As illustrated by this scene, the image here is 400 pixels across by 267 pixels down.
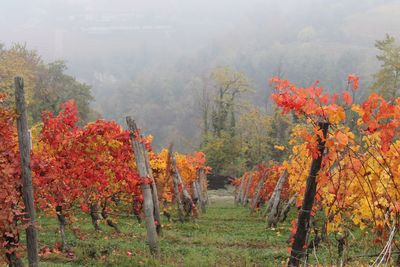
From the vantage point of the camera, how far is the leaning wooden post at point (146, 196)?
10695 mm

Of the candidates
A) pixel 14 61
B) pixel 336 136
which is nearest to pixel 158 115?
pixel 14 61

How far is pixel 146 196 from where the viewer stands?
434 inches

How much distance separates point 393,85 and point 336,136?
49.2 meters

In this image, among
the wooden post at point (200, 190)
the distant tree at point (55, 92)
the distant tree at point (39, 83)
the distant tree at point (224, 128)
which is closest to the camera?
the wooden post at point (200, 190)

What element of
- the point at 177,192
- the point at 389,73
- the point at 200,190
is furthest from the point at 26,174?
the point at 389,73

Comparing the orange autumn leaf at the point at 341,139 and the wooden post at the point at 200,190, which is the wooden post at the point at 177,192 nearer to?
the wooden post at the point at 200,190

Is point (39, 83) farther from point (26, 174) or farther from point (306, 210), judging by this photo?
point (306, 210)

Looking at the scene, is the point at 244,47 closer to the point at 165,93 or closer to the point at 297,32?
the point at 297,32

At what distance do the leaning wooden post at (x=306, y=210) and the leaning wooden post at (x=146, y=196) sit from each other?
4994 millimetres

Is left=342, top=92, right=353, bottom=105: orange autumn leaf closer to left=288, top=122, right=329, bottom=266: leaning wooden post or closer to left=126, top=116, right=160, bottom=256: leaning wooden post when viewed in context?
left=288, top=122, right=329, bottom=266: leaning wooden post

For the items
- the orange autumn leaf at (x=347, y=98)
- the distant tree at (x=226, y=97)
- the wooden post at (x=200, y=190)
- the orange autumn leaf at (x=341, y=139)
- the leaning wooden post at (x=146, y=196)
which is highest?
the distant tree at (x=226, y=97)

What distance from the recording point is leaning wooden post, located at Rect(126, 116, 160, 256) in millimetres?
10695

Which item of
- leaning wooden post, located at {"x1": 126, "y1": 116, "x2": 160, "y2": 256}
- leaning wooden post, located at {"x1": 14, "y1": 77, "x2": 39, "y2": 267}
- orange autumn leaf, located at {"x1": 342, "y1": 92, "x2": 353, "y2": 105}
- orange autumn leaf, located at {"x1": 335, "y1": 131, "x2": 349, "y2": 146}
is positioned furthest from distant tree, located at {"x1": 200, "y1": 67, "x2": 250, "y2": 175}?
orange autumn leaf, located at {"x1": 335, "y1": 131, "x2": 349, "y2": 146}

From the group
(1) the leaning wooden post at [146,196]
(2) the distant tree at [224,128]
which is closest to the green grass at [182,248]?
(1) the leaning wooden post at [146,196]
